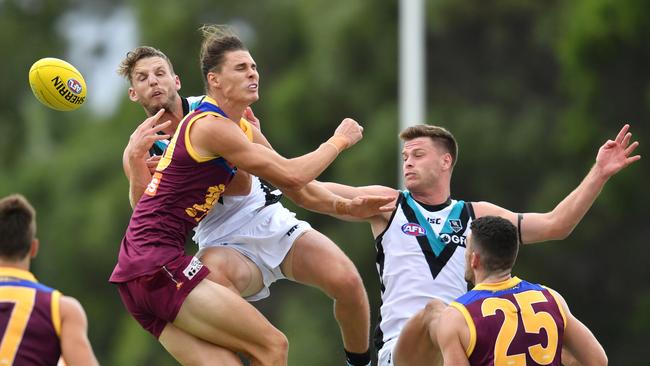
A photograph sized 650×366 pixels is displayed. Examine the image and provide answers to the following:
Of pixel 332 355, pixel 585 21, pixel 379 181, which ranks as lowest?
pixel 332 355

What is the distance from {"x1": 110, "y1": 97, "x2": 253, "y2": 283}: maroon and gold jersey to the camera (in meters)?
7.89

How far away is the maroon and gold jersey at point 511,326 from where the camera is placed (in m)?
7.19

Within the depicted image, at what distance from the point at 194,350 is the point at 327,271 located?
4.05 feet

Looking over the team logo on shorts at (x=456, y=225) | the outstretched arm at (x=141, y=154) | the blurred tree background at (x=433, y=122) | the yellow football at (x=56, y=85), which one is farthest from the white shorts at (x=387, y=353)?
the blurred tree background at (x=433, y=122)

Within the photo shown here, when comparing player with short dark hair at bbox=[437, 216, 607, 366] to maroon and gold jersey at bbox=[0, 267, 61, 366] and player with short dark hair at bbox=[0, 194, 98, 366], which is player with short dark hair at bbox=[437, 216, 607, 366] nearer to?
player with short dark hair at bbox=[0, 194, 98, 366]

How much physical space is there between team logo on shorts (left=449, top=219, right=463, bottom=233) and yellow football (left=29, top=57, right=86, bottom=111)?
264 centimetres

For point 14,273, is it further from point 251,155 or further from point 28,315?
point 251,155

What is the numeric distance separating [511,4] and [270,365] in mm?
16751

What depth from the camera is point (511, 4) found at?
2364 cm

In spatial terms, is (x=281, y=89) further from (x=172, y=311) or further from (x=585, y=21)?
(x=172, y=311)

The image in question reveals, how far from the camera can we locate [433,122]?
22.4 metres

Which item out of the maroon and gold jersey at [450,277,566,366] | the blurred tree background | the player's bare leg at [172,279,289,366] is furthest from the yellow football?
the blurred tree background

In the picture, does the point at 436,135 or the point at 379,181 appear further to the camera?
the point at 379,181

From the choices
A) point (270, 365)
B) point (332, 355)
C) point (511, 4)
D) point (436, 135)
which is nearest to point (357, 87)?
point (511, 4)
